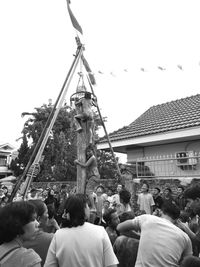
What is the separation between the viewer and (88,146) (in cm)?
657

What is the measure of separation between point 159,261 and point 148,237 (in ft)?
0.71

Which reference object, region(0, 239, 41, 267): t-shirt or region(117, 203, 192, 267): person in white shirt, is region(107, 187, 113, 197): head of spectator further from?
region(0, 239, 41, 267): t-shirt

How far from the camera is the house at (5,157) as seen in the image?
34.7m

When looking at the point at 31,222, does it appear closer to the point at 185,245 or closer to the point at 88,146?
the point at 185,245

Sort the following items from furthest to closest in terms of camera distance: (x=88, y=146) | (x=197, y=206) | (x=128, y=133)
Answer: (x=128, y=133), (x=88, y=146), (x=197, y=206)

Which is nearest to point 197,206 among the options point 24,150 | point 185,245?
point 185,245

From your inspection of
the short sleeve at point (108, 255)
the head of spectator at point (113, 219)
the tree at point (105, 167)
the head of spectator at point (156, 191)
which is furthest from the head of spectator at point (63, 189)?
the tree at point (105, 167)

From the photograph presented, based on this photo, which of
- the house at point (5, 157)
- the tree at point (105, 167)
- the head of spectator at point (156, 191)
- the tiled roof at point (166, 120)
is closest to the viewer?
the head of spectator at point (156, 191)

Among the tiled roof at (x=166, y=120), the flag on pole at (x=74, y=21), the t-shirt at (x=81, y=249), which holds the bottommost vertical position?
the t-shirt at (x=81, y=249)

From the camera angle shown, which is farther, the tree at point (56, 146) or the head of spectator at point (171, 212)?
the tree at point (56, 146)

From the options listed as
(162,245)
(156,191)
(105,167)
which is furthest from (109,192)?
(105,167)

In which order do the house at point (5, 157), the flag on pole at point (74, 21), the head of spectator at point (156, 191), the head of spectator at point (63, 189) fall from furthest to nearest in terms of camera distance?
the house at point (5, 157) → the head of spectator at point (63, 189) → the flag on pole at point (74, 21) → the head of spectator at point (156, 191)

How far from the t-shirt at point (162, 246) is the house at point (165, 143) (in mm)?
5444

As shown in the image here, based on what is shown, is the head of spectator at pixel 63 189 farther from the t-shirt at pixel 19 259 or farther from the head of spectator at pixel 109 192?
the t-shirt at pixel 19 259
